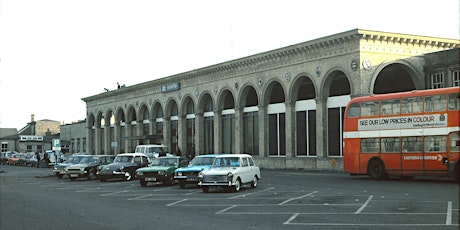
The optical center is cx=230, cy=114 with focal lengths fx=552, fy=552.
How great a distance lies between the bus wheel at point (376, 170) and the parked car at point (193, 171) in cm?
782

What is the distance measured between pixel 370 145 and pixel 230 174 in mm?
8774

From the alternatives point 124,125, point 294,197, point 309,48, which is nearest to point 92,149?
point 124,125

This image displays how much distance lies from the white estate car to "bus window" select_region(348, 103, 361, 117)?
6.46 metres

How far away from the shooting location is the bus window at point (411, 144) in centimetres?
2395

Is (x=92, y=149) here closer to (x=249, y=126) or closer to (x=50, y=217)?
(x=249, y=126)

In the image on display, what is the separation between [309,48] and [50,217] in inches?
1019

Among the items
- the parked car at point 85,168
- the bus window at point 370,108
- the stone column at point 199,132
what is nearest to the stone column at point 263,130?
the stone column at point 199,132

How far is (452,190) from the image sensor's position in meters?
19.4

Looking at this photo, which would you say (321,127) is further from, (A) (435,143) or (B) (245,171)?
(B) (245,171)

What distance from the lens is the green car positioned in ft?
80.8

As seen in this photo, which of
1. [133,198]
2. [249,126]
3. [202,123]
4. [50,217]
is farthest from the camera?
[202,123]

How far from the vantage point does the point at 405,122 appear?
24344 mm

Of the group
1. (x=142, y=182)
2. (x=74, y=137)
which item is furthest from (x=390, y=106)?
(x=74, y=137)

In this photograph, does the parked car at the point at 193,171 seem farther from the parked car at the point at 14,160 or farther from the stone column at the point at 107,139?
the parked car at the point at 14,160
